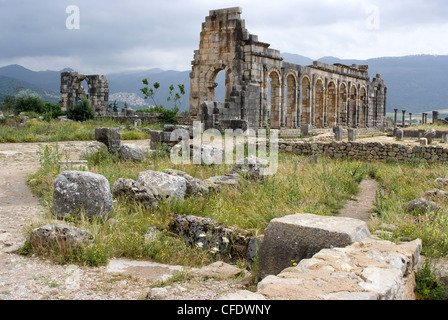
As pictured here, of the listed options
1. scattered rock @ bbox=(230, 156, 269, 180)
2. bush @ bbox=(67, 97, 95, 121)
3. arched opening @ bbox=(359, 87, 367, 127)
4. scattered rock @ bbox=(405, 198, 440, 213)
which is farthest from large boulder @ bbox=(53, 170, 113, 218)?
arched opening @ bbox=(359, 87, 367, 127)

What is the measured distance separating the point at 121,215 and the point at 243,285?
2758 millimetres

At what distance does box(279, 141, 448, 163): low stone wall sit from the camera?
13.1m

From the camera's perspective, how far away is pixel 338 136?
21172 mm

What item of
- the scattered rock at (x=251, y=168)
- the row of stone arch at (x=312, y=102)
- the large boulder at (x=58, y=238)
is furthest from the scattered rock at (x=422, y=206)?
the row of stone arch at (x=312, y=102)

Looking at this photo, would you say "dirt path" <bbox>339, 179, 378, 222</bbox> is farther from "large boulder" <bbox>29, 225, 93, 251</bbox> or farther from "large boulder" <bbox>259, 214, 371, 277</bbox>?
"large boulder" <bbox>29, 225, 93, 251</bbox>

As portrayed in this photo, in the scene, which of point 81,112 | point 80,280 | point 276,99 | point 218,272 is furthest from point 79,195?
point 81,112

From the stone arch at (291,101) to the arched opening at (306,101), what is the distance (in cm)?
158

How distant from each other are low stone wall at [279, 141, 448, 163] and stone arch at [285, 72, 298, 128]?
31.9 feet

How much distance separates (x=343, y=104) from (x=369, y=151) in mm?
19132

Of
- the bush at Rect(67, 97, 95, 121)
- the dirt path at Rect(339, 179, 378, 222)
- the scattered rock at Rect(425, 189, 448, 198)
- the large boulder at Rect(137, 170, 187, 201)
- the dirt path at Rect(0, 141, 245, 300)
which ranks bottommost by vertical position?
the dirt path at Rect(0, 141, 245, 300)

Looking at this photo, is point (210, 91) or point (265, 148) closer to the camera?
point (265, 148)

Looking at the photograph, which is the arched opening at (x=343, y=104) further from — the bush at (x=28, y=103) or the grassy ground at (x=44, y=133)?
the bush at (x=28, y=103)
